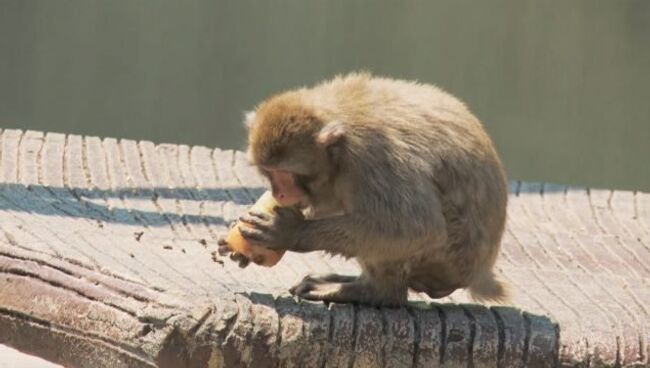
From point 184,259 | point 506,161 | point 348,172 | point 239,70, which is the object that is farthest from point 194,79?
point 348,172

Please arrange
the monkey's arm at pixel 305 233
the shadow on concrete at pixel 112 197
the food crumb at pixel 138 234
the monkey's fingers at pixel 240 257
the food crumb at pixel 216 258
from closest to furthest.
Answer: the monkey's arm at pixel 305 233, the monkey's fingers at pixel 240 257, the food crumb at pixel 216 258, the food crumb at pixel 138 234, the shadow on concrete at pixel 112 197

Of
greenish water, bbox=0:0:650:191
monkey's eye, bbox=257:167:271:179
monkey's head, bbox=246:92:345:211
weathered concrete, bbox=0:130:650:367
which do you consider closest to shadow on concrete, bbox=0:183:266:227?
weathered concrete, bbox=0:130:650:367

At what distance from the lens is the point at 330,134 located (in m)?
4.59

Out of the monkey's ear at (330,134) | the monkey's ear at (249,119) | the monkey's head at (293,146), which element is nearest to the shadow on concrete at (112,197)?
the monkey's ear at (249,119)

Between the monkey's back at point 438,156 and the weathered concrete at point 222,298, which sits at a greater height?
the monkey's back at point 438,156

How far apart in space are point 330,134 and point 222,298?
608 mm

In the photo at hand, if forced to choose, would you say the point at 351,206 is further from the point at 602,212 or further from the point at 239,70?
the point at 239,70

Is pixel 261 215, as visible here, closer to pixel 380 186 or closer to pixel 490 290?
pixel 380 186

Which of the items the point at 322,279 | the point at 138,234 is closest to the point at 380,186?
the point at 322,279

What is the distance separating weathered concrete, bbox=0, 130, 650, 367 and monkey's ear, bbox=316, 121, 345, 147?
51 centimetres

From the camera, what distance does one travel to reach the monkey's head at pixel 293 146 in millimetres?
4641

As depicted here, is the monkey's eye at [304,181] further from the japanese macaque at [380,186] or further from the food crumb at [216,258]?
the food crumb at [216,258]

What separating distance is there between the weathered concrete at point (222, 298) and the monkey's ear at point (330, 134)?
0.51 meters

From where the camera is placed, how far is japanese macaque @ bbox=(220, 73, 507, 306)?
4.58 m
